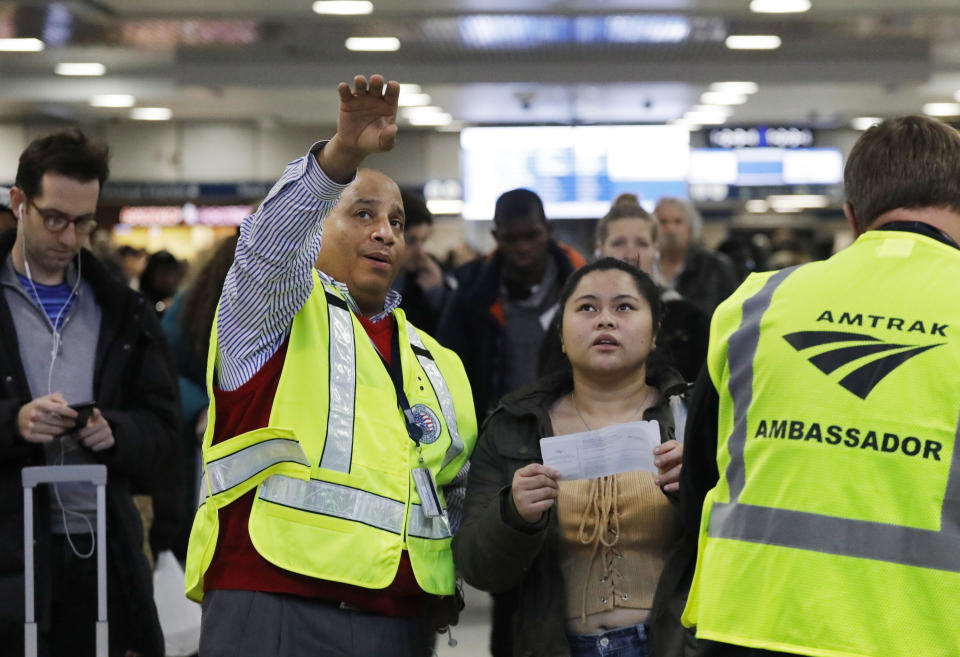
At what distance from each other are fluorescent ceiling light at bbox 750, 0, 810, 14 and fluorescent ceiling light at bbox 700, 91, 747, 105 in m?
3.81

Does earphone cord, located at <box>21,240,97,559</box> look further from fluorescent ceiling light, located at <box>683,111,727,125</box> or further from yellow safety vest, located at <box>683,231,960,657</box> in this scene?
fluorescent ceiling light, located at <box>683,111,727,125</box>

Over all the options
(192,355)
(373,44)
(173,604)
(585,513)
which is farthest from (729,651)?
(373,44)

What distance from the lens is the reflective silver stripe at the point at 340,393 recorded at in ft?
8.39

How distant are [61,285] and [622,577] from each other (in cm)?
173

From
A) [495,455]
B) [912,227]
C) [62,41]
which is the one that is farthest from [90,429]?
[62,41]

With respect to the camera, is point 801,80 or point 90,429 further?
point 801,80

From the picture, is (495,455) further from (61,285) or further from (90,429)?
(61,285)

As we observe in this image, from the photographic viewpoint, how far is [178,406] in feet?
12.0

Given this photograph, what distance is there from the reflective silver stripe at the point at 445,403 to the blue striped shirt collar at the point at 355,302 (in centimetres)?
9

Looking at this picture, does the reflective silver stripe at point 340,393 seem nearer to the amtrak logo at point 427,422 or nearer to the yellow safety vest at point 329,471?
the yellow safety vest at point 329,471

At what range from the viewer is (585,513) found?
2910 millimetres

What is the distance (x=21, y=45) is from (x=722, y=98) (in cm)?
776

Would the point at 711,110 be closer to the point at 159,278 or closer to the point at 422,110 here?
the point at 422,110

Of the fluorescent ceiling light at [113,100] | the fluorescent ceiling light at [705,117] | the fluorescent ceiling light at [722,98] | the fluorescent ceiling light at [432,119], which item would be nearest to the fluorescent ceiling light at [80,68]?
the fluorescent ceiling light at [113,100]
